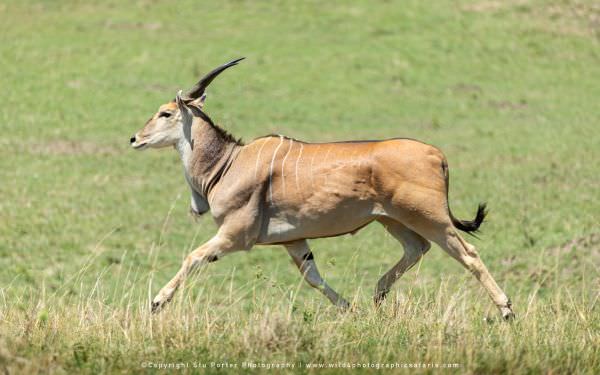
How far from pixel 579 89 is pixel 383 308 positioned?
16.7 metres

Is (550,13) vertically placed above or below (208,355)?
below

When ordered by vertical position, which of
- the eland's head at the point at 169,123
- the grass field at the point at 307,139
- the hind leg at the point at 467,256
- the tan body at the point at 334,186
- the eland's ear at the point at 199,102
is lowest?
the grass field at the point at 307,139

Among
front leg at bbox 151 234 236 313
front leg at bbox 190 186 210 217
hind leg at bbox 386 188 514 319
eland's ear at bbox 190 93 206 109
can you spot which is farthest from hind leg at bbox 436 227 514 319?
eland's ear at bbox 190 93 206 109

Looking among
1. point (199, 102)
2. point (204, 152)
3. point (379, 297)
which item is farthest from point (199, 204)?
point (379, 297)

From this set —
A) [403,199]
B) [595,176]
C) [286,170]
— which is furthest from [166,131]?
[595,176]

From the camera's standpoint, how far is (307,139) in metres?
17.5

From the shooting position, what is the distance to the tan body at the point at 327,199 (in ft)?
22.9

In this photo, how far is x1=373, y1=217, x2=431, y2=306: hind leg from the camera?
736 centimetres

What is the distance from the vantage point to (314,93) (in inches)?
821

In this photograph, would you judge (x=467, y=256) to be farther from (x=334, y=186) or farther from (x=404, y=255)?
(x=334, y=186)

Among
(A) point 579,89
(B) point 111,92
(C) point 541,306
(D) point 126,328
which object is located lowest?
(A) point 579,89

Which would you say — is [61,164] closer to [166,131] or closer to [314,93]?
[314,93]

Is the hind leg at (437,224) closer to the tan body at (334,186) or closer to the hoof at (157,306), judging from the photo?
the tan body at (334,186)

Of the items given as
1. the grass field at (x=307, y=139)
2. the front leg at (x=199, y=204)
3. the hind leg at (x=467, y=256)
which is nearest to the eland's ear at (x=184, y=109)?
the front leg at (x=199, y=204)
